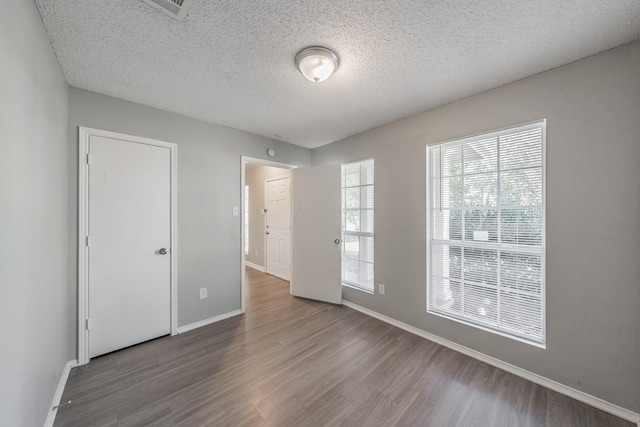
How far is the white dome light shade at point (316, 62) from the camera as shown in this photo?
1579 millimetres

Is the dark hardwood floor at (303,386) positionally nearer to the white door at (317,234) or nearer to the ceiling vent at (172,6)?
the white door at (317,234)

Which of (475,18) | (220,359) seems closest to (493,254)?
(475,18)

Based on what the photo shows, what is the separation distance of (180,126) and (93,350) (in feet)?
7.54

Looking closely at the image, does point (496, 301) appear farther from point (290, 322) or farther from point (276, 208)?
point (276, 208)

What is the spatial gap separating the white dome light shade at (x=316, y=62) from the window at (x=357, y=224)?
5.34 feet

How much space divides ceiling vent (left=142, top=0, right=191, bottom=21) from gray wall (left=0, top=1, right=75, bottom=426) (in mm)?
552

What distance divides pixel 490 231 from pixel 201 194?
3.02 meters

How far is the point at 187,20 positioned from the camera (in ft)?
4.47

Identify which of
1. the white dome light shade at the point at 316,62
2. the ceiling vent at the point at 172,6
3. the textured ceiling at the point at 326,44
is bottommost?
the white dome light shade at the point at 316,62

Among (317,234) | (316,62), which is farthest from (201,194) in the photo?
(316,62)

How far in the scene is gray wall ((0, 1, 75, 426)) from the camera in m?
0.97

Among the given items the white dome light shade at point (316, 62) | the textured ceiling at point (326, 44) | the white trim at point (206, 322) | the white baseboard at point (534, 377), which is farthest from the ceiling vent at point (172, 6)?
the white baseboard at point (534, 377)

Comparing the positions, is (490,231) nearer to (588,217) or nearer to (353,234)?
(588,217)

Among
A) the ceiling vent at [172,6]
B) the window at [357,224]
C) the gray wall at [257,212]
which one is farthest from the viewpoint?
the gray wall at [257,212]
